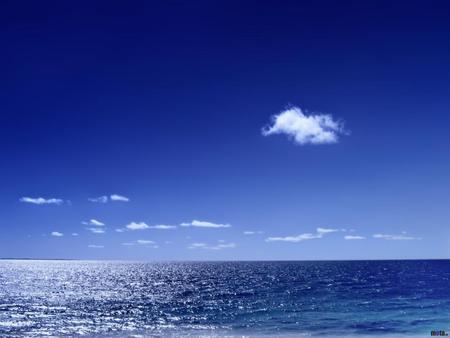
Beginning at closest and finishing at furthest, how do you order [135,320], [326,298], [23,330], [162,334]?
1. [162,334]
2. [23,330]
3. [135,320]
4. [326,298]

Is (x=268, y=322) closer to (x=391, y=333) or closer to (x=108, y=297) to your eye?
(x=391, y=333)

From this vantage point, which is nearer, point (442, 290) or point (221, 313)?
point (221, 313)

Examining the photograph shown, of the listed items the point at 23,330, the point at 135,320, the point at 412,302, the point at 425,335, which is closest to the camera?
the point at 425,335

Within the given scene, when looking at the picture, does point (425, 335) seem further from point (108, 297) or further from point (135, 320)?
point (108, 297)

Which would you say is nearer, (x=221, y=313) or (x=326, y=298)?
(x=221, y=313)

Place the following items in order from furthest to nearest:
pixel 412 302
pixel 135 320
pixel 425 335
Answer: pixel 412 302
pixel 135 320
pixel 425 335

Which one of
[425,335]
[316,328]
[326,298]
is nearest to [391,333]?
[425,335]

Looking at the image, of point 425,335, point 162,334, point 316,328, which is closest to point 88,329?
point 162,334

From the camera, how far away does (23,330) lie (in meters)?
46.5

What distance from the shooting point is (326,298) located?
6944 centimetres

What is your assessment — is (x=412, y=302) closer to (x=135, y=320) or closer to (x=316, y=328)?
(x=316, y=328)

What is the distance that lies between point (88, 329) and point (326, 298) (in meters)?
40.8

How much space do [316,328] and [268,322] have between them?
20.8ft

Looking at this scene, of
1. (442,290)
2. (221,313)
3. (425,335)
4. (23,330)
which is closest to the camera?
(425,335)
